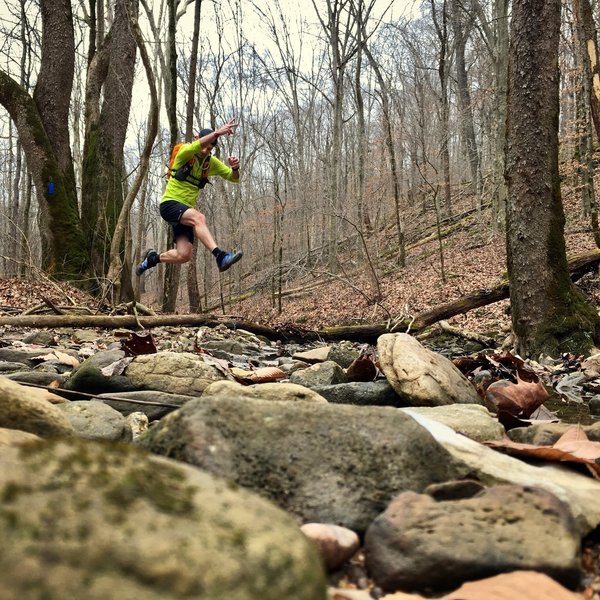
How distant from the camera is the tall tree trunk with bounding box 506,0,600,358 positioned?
5621mm

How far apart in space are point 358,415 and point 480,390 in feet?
7.96

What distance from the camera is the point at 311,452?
155cm

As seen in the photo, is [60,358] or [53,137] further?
[53,137]

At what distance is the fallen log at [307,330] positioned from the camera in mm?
7070

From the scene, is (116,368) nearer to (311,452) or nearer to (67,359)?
(67,359)

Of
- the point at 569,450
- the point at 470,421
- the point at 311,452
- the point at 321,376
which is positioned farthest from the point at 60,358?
the point at 569,450

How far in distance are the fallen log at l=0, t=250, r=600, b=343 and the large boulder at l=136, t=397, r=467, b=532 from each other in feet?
18.6

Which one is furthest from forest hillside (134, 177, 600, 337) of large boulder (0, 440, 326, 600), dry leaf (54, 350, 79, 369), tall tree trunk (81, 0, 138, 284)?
large boulder (0, 440, 326, 600)

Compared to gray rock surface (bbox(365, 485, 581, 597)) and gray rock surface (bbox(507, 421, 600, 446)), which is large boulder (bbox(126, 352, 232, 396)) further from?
gray rock surface (bbox(365, 485, 581, 597))

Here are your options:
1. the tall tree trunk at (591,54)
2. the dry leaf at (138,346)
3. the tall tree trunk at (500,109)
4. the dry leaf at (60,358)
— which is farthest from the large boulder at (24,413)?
the tall tree trunk at (500,109)

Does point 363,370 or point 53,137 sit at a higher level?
point 53,137

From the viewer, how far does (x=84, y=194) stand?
12195 mm

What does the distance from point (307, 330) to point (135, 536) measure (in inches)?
320

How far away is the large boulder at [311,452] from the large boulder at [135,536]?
462mm
